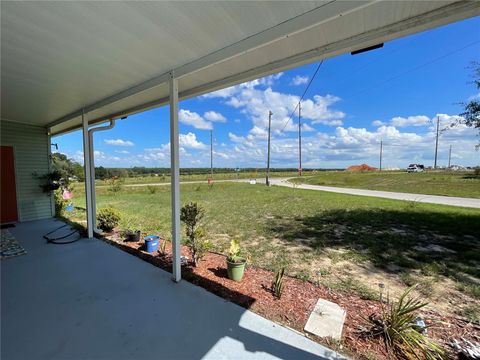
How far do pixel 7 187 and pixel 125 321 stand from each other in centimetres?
585

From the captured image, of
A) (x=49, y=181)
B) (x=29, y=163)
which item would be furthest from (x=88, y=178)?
(x=29, y=163)

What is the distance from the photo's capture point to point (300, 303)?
7.50 ft

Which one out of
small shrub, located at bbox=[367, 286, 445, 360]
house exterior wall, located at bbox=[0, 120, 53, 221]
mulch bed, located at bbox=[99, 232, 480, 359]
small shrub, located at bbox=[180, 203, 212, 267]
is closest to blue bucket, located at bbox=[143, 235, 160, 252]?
mulch bed, located at bbox=[99, 232, 480, 359]

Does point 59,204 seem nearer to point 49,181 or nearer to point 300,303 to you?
point 49,181

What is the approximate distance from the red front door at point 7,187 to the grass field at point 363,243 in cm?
135

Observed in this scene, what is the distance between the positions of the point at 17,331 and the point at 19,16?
2.56 meters

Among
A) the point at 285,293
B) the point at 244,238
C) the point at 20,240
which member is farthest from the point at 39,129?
the point at 285,293

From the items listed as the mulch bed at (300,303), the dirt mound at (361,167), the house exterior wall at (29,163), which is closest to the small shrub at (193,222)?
the mulch bed at (300,303)

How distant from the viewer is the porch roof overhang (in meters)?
1.49

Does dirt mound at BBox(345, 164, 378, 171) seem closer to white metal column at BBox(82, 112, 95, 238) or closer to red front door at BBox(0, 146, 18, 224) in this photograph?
white metal column at BBox(82, 112, 95, 238)

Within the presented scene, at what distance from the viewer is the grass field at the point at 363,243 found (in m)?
2.86

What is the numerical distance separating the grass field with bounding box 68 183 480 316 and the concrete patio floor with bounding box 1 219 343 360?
Result: 1.23 m

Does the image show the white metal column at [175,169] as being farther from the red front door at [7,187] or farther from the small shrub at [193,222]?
the red front door at [7,187]

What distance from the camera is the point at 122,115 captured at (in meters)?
4.44
